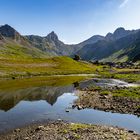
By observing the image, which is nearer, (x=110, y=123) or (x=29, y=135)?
(x=29, y=135)

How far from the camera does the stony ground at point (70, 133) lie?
3109 centimetres

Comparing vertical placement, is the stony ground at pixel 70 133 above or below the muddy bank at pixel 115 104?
below

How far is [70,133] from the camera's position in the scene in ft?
107

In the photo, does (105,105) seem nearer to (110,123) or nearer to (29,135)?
(110,123)

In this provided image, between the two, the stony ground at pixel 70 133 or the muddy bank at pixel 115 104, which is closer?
the stony ground at pixel 70 133

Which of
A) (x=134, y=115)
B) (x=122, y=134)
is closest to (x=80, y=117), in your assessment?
(x=134, y=115)

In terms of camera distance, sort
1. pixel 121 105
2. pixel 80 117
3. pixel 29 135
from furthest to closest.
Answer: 1. pixel 121 105
2. pixel 80 117
3. pixel 29 135

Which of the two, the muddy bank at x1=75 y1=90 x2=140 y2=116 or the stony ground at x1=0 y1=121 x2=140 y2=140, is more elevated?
the muddy bank at x1=75 y1=90 x2=140 y2=116

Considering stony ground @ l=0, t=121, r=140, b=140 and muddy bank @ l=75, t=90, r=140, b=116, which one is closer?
stony ground @ l=0, t=121, r=140, b=140

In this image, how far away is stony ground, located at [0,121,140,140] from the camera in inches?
1224

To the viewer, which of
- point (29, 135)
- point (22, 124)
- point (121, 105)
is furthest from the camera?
point (121, 105)

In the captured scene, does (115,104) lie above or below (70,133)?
above

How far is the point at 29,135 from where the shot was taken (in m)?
32.4

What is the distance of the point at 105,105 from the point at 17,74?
275ft
